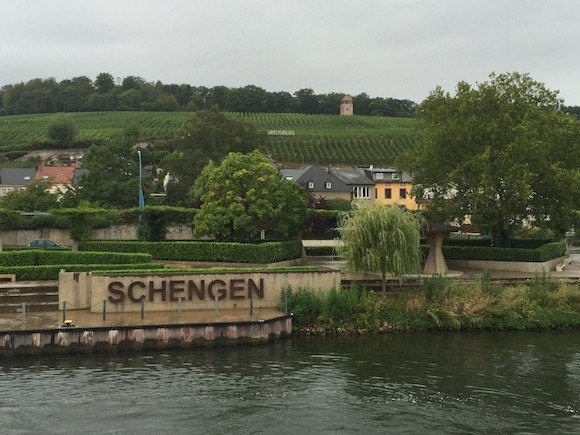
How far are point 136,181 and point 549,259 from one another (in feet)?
151

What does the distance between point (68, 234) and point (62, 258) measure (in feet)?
64.1

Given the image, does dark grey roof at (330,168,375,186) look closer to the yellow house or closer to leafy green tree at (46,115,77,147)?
the yellow house

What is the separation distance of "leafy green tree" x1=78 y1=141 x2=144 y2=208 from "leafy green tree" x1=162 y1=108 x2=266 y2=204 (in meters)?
5.13

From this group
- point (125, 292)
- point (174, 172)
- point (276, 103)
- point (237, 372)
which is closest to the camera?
point (237, 372)

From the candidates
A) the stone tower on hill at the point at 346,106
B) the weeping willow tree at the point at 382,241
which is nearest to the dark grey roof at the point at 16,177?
the weeping willow tree at the point at 382,241

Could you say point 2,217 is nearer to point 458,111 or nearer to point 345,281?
point 345,281

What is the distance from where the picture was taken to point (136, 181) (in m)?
73.8

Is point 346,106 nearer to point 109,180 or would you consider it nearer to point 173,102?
point 173,102

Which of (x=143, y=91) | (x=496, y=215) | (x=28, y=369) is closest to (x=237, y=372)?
(x=28, y=369)

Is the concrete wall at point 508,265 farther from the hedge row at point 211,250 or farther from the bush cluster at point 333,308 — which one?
the bush cluster at point 333,308

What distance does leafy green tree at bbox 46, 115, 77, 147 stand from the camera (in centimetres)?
12769

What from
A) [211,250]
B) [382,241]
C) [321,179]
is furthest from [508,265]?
[321,179]

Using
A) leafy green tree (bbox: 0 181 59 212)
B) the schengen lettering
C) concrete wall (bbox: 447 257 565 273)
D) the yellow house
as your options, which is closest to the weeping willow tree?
the schengen lettering

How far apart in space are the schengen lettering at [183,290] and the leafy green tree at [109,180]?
3940 centimetres
